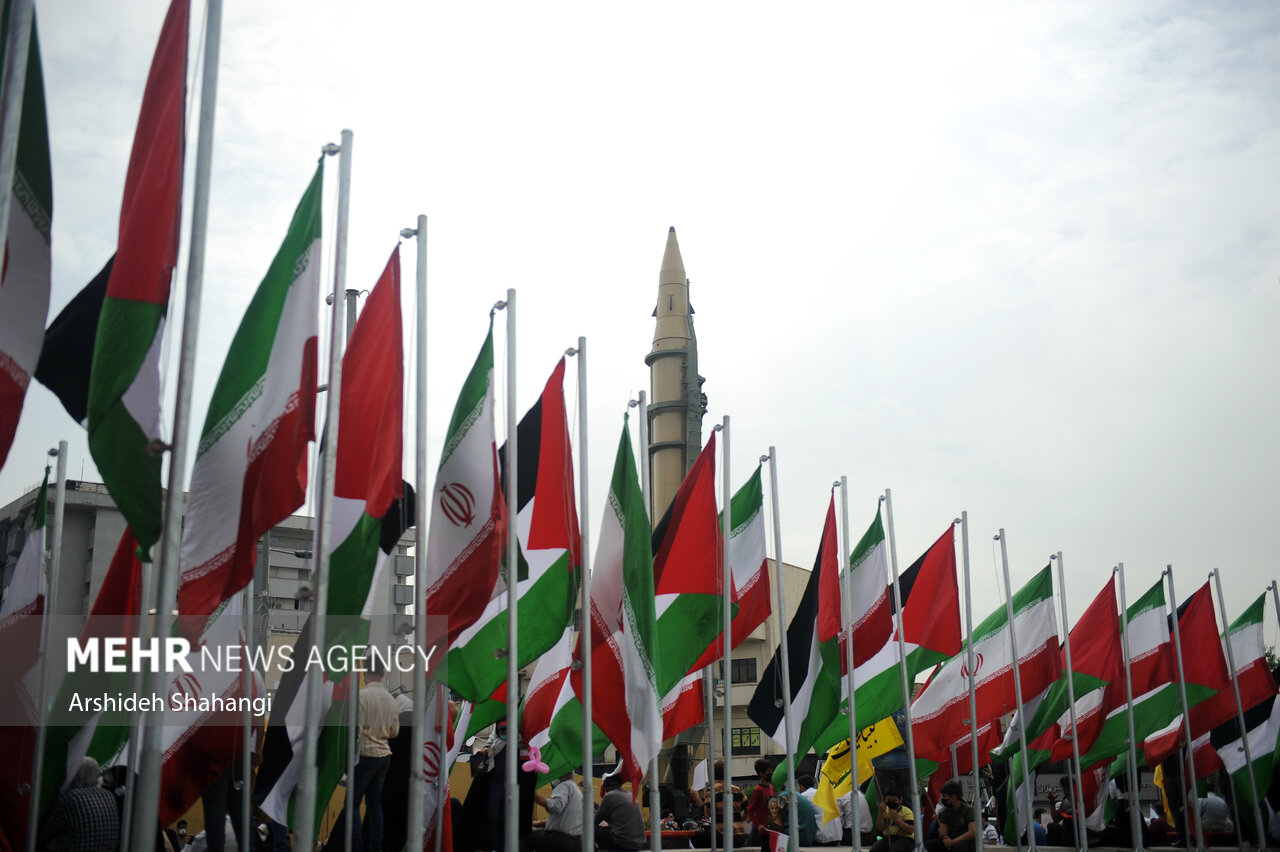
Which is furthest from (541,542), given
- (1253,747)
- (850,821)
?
(1253,747)

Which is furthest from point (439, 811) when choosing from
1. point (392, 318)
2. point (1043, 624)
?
point (1043, 624)

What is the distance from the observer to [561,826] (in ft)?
39.8

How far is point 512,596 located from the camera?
36.9ft

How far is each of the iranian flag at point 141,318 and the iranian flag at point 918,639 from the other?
11.3 meters

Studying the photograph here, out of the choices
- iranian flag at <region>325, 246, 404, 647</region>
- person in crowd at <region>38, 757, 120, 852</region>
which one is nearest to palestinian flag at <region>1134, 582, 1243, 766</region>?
iranian flag at <region>325, 246, 404, 647</region>

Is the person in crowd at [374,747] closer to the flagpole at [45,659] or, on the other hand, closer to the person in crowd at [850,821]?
the flagpole at [45,659]

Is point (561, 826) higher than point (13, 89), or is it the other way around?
point (13, 89)

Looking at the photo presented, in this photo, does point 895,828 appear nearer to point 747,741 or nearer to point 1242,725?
point 1242,725

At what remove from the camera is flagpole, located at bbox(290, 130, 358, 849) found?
828 centimetres

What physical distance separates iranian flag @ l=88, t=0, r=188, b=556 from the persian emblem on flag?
3.74 metres

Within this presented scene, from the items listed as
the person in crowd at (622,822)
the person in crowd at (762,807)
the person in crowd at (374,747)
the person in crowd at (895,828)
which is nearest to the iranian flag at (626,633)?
the person in crowd at (622,822)

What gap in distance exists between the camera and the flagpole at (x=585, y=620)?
1146 cm

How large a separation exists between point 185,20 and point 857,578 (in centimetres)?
1167

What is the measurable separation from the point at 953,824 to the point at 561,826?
576 cm
